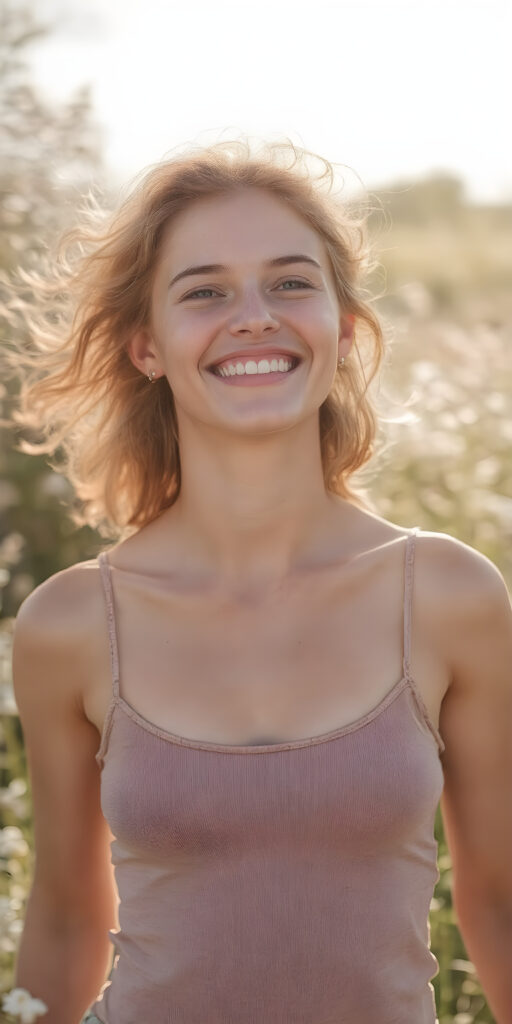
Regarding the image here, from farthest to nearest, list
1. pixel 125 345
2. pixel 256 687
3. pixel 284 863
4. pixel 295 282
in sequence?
1. pixel 125 345
2. pixel 295 282
3. pixel 256 687
4. pixel 284 863

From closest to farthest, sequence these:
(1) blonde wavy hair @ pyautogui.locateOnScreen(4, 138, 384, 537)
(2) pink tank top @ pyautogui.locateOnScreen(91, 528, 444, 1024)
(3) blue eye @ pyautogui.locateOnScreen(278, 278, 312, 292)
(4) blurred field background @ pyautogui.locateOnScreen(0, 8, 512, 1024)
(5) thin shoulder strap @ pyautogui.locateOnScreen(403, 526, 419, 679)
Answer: (2) pink tank top @ pyautogui.locateOnScreen(91, 528, 444, 1024), (5) thin shoulder strap @ pyautogui.locateOnScreen(403, 526, 419, 679), (3) blue eye @ pyautogui.locateOnScreen(278, 278, 312, 292), (1) blonde wavy hair @ pyautogui.locateOnScreen(4, 138, 384, 537), (4) blurred field background @ pyautogui.locateOnScreen(0, 8, 512, 1024)

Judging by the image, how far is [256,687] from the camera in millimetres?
1941

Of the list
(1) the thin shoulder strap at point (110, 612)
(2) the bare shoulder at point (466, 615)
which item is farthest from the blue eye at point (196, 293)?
(2) the bare shoulder at point (466, 615)

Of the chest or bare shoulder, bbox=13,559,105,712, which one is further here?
bare shoulder, bbox=13,559,105,712

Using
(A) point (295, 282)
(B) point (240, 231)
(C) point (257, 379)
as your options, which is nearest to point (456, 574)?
(C) point (257, 379)

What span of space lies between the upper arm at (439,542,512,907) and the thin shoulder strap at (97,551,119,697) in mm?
544

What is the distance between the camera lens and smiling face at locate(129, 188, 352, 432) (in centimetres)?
197

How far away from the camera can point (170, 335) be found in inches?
81.4

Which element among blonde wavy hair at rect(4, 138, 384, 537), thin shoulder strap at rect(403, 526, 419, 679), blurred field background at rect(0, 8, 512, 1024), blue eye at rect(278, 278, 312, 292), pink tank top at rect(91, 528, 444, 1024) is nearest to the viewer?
pink tank top at rect(91, 528, 444, 1024)

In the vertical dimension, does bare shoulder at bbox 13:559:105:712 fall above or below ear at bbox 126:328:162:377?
below

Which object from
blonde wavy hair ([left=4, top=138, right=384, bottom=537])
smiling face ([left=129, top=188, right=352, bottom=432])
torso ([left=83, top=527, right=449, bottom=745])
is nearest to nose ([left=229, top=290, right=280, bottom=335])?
smiling face ([left=129, top=188, right=352, bottom=432])

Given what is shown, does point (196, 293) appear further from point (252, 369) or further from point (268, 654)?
point (268, 654)

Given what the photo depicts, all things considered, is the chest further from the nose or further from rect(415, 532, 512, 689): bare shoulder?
the nose

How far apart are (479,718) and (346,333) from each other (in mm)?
757
